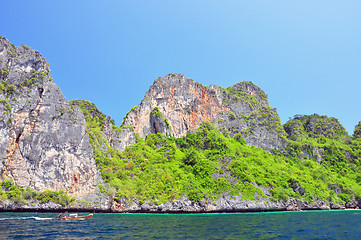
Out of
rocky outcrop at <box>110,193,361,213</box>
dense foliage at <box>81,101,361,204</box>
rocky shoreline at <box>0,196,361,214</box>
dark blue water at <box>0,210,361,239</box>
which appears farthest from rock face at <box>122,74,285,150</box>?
dark blue water at <box>0,210,361,239</box>

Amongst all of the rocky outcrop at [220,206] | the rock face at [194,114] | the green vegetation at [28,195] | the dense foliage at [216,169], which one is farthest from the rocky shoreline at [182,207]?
the rock face at [194,114]

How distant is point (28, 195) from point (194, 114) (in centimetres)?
7929

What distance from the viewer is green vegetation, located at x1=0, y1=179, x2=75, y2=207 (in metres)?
58.3

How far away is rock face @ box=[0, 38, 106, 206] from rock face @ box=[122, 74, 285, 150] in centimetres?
3436

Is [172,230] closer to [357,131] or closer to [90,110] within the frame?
[90,110]

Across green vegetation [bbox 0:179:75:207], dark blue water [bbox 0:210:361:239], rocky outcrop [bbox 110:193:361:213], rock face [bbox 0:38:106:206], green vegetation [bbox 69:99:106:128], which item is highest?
green vegetation [bbox 69:99:106:128]

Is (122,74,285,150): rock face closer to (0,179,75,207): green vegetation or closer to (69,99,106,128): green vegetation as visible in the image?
(69,99,106,128): green vegetation

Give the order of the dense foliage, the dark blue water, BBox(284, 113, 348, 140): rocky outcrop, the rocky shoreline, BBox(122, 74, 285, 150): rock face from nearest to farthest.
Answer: the dark blue water → the rocky shoreline → the dense foliage → BBox(122, 74, 285, 150): rock face → BBox(284, 113, 348, 140): rocky outcrop

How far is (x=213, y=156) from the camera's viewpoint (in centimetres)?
9650

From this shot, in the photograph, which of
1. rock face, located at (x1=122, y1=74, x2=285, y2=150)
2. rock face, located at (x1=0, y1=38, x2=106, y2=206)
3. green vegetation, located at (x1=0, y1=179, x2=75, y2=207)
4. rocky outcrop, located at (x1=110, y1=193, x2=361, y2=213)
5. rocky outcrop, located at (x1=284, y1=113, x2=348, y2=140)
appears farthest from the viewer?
rocky outcrop, located at (x1=284, y1=113, x2=348, y2=140)

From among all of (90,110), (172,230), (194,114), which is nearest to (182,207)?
(172,230)

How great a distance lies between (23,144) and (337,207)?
4024 inches

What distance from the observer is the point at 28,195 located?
60438 millimetres

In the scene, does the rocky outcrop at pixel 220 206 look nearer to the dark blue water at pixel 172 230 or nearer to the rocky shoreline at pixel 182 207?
the rocky shoreline at pixel 182 207
